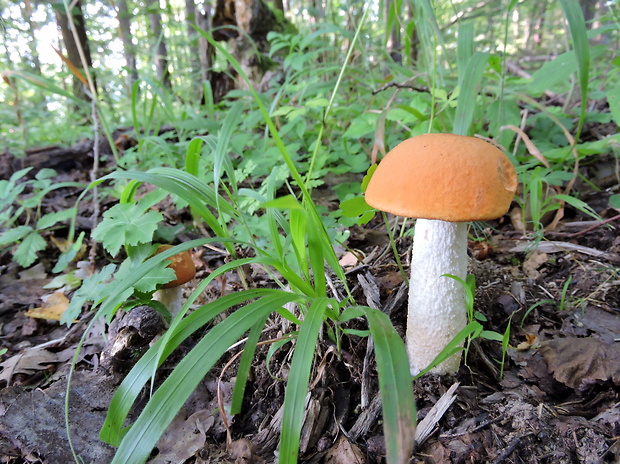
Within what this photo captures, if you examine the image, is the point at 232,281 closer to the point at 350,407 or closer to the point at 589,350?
the point at 350,407

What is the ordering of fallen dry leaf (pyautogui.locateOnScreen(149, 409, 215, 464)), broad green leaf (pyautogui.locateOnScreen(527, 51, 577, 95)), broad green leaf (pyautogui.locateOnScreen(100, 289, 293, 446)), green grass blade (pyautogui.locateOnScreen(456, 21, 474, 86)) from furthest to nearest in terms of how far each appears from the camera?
green grass blade (pyautogui.locateOnScreen(456, 21, 474, 86)) < broad green leaf (pyautogui.locateOnScreen(527, 51, 577, 95)) < fallen dry leaf (pyautogui.locateOnScreen(149, 409, 215, 464)) < broad green leaf (pyautogui.locateOnScreen(100, 289, 293, 446))

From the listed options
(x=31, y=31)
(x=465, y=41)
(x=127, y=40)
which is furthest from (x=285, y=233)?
(x=127, y=40)

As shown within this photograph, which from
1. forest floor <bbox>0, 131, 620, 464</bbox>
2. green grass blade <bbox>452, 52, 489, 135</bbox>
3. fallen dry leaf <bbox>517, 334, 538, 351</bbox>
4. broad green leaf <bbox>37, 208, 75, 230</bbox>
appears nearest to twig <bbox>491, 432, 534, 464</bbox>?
forest floor <bbox>0, 131, 620, 464</bbox>

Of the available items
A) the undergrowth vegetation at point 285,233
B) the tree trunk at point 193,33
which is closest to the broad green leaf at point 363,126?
the undergrowth vegetation at point 285,233

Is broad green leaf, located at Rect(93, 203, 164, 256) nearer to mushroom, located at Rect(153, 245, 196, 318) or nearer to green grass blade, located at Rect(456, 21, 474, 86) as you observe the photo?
mushroom, located at Rect(153, 245, 196, 318)

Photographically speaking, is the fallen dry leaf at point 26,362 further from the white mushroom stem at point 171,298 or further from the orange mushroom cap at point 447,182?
the orange mushroom cap at point 447,182

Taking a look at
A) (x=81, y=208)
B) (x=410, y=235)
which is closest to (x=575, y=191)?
(x=410, y=235)
